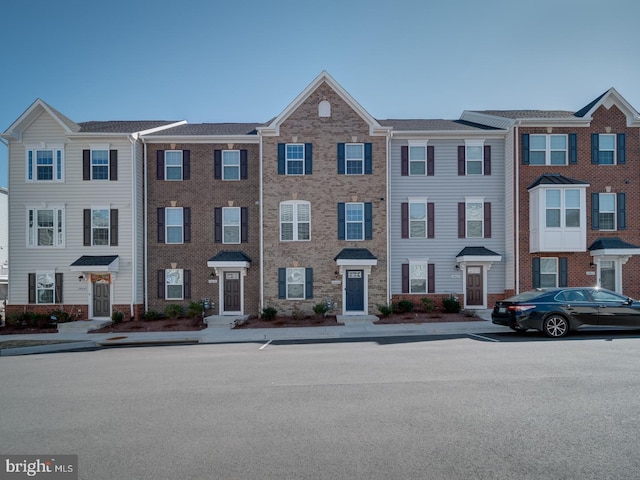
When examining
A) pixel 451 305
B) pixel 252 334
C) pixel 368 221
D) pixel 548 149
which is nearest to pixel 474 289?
pixel 451 305

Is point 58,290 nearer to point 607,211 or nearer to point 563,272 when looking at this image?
point 563,272

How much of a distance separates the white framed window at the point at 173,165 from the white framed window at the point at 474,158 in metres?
14.5

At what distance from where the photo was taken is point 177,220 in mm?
20438

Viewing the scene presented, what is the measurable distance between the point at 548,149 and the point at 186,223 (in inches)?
722

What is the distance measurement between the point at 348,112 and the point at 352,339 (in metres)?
11.2

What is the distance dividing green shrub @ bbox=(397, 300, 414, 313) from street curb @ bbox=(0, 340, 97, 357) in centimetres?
1301

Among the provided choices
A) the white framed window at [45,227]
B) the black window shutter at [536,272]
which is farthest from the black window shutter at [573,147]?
the white framed window at [45,227]

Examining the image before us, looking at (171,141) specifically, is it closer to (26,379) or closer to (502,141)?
(26,379)

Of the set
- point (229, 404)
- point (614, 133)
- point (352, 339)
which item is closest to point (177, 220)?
point (352, 339)

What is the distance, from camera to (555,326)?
41.0ft

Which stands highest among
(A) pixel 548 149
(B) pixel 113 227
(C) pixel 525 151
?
(A) pixel 548 149

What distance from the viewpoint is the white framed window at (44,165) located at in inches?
779

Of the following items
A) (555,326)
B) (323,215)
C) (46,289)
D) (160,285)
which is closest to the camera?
(555,326)

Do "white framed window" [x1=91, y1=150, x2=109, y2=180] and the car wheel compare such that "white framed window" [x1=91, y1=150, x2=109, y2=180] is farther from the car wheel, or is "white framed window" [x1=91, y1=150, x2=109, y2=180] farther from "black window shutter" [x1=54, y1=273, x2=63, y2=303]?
the car wheel
